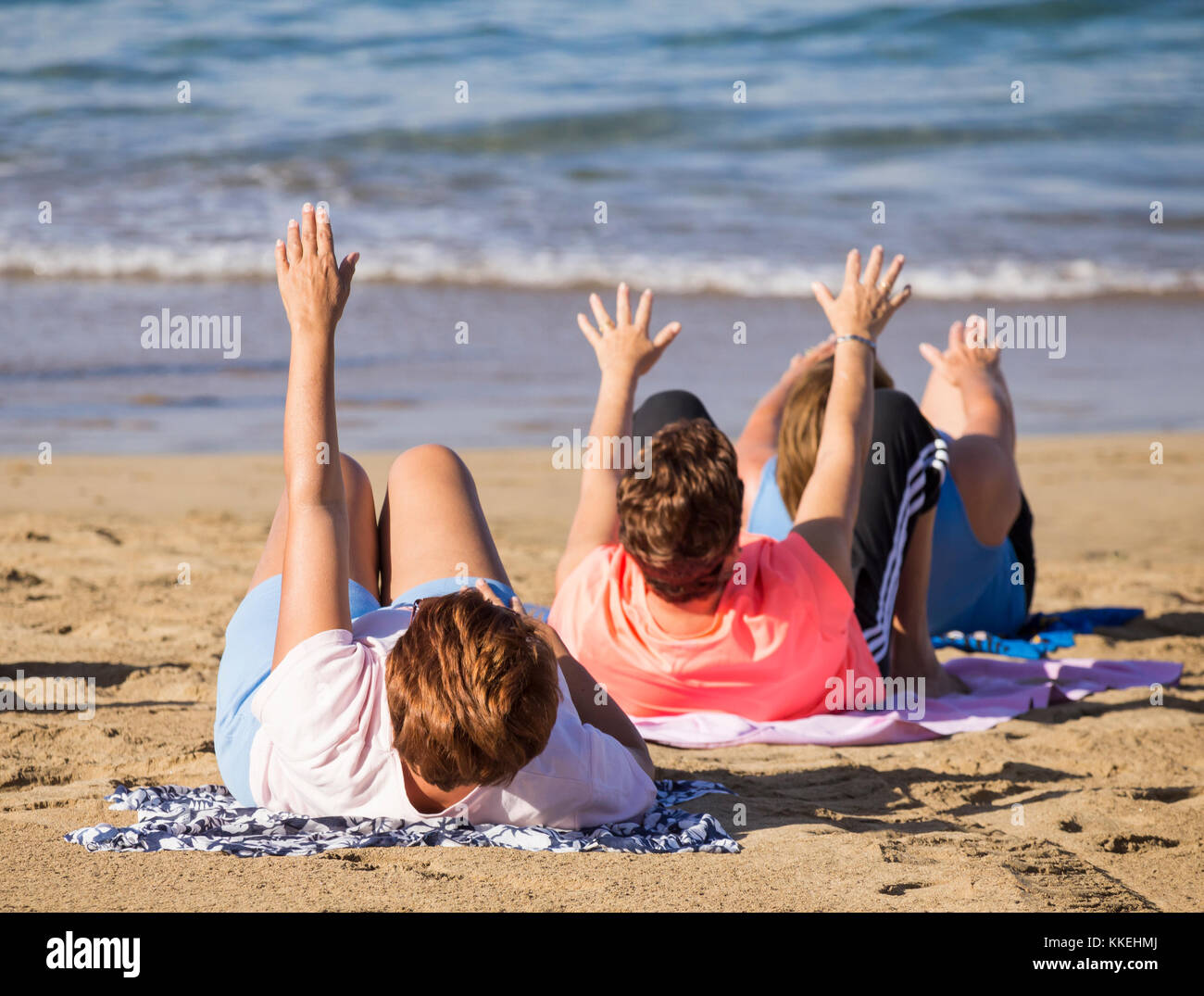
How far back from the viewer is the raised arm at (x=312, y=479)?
2387 millimetres

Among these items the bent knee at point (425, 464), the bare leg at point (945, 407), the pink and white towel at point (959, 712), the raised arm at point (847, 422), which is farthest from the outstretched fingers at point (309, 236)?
the bare leg at point (945, 407)

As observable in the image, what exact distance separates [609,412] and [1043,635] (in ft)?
6.85

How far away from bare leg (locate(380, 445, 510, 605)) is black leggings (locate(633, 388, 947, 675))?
1.18m

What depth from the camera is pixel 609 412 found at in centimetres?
369

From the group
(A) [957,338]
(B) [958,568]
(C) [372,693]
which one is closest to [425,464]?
(C) [372,693]

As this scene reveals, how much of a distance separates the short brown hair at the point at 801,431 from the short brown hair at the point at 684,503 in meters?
0.71

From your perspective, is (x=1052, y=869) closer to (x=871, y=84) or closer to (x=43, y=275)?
Answer: (x=43, y=275)

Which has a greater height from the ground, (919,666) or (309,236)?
(309,236)

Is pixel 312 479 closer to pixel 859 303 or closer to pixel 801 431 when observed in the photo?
pixel 859 303

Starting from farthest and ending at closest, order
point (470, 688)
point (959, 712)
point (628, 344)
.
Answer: point (959, 712) < point (628, 344) < point (470, 688)

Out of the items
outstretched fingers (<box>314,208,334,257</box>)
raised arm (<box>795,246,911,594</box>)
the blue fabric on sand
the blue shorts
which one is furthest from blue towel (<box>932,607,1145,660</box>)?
outstretched fingers (<box>314,208,334,257</box>)

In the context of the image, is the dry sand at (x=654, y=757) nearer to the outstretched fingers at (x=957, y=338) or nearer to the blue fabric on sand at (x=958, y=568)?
the blue fabric on sand at (x=958, y=568)

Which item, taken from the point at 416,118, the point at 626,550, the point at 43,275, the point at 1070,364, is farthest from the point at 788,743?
the point at 416,118

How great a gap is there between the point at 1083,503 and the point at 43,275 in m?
8.48
